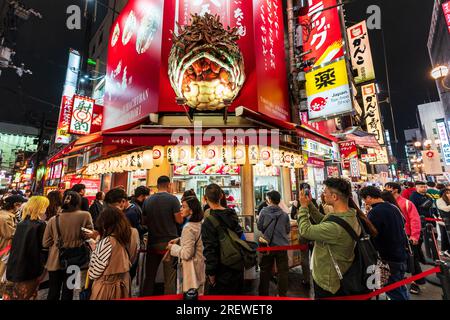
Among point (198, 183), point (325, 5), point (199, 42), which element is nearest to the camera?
point (199, 42)

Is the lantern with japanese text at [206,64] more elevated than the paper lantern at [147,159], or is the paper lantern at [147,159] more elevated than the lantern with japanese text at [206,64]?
the lantern with japanese text at [206,64]

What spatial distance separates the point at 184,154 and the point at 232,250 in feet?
15.8

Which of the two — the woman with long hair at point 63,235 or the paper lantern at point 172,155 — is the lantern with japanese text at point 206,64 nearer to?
the paper lantern at point 172,155

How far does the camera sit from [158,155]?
25.4 ft

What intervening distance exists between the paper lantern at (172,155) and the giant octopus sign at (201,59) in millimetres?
1573

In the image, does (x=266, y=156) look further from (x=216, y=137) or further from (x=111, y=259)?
(x=111, y=259)

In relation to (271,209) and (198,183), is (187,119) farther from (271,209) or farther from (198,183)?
(271,209)

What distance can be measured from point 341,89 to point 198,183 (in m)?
7.22

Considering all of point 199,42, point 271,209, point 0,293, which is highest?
point 199,42

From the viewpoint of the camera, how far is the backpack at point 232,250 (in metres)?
3.22

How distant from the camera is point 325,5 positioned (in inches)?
418

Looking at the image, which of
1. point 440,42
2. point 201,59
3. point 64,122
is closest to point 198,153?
point 201,59

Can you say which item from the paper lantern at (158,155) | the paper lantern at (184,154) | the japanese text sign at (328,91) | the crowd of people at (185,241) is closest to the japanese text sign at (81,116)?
the paper lantern at (158,155)
